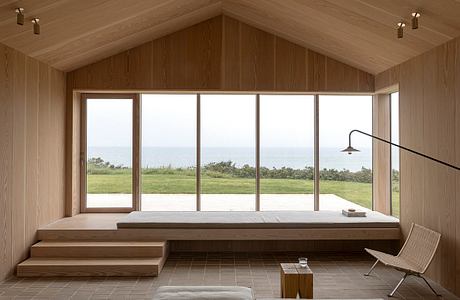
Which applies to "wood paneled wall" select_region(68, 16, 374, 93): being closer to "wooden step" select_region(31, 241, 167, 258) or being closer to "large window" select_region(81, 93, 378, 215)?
"large window" select_region(81, 93, 378, 215)

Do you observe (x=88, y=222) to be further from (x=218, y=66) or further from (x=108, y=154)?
(x=218, y=66)

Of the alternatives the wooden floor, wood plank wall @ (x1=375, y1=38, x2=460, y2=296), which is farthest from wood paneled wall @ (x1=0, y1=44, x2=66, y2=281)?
wood plank wall @ (x1=375, y1=38, x2=460, y2=296)

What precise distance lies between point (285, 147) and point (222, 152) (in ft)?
3.30

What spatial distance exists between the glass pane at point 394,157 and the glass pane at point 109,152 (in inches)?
158

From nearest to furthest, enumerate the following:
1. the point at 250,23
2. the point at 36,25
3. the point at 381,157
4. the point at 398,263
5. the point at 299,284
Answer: the point at 299,284 → the point at 36,25 → the point at 398,263 → the point at 250,23 → the point at 381,157

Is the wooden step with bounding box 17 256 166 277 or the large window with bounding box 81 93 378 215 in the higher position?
the large window with bounding box 81 93 378 215

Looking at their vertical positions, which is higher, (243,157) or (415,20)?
(415,20)

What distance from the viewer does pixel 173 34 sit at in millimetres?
6559

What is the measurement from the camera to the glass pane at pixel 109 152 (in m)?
7.02

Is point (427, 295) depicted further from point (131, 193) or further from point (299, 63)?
point (131, 193)

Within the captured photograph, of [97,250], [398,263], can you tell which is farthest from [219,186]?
[398,263]

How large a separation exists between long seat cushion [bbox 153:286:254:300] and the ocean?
3.75 m

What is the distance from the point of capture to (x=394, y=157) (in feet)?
21.3

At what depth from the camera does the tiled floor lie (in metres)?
4.36
